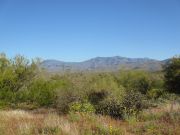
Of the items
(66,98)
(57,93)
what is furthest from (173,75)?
(66,98)

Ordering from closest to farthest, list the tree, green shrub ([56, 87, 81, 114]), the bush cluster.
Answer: the bush cluster → green shrub ([56, 87, 81, 114]) → the tree

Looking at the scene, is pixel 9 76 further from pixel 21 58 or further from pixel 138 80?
pixel 138 80

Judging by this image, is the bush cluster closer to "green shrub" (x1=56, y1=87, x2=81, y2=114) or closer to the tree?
"green shrub" (x1=56, y1=87, x2=81, y2=114)

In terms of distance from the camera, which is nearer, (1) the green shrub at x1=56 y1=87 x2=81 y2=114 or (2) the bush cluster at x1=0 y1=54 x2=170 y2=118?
(2) the bush cluster at x1=0 y1=54 x2=170 y2=118

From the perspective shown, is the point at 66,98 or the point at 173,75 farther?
the point at 173,75

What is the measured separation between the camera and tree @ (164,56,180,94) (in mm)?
35344

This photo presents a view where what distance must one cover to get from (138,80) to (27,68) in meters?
18.6

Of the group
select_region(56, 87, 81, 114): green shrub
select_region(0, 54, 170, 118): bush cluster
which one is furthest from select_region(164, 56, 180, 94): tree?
select_region(56, 87, 81, 114): green shrub

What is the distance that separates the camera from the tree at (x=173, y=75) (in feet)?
116

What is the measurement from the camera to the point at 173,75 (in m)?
35.7

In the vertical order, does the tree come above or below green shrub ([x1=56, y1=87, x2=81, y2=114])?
above

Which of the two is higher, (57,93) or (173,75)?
(173,75)

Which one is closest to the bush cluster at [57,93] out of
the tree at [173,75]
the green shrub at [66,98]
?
the green shrub at [66,98]

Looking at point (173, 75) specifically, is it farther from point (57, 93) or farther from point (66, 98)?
point (66, 98)
